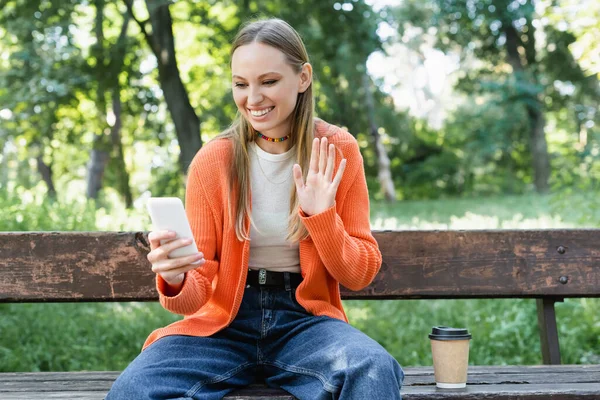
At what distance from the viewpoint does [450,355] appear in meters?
2.55

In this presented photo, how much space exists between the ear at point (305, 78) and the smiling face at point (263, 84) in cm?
6

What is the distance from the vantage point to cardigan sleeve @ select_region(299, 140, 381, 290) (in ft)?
8.16

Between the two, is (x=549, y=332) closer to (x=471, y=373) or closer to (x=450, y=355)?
(x=471, y=373)

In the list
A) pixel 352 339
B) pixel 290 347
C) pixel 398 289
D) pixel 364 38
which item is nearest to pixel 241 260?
pixel 290 347

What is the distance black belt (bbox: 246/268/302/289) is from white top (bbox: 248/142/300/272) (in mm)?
28

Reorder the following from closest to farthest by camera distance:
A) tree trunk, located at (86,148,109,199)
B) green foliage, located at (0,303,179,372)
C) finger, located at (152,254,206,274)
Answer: finger, located at (152,254,206,274)
green foliage, located at (0,303,179,372)
tree trunk, located at (86,148,109,199)

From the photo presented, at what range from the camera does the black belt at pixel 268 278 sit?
2.71m

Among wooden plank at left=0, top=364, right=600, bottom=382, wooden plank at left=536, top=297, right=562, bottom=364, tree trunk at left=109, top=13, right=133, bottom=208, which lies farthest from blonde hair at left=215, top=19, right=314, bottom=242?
tree trunk at left=109, top=13, right=133, bottom=208

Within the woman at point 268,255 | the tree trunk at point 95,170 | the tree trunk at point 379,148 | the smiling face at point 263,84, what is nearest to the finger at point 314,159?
the woman at point 268,255

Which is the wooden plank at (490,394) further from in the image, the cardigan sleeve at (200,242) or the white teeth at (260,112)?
the white teeth at (260,112)

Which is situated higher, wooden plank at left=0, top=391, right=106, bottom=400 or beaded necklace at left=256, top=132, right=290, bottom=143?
beaded necklace at left=256, top=132, right=290, bottom=143

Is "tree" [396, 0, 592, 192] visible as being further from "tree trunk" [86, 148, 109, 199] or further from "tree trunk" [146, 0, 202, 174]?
"tree trunk" [146, 0, 202, 174]

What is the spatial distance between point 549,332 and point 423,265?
64 centimetres

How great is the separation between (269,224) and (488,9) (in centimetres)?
1570
